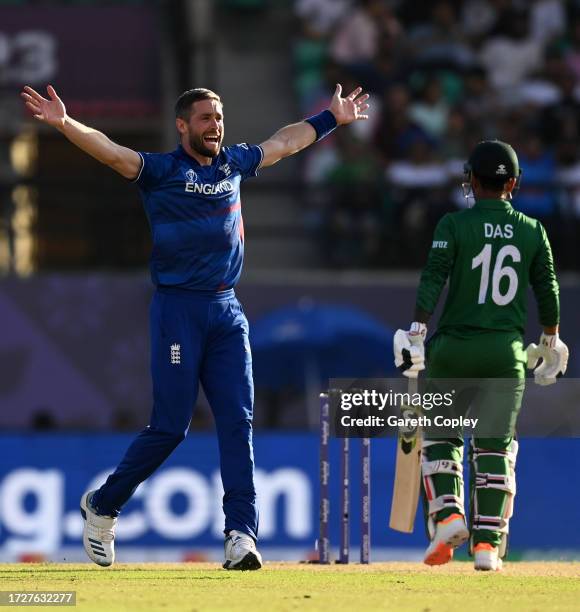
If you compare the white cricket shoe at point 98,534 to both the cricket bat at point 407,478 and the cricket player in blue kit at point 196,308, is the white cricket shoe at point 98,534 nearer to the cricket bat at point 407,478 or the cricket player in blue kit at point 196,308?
the cricket player in blue kit at point 196,308

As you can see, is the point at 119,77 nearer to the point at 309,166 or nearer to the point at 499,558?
the point at 309,166

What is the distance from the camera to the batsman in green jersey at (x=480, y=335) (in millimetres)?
8367

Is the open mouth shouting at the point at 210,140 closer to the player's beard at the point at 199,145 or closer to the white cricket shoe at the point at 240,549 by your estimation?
the player's beard at the point at 199,145

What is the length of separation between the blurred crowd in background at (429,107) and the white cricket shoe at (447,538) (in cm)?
857

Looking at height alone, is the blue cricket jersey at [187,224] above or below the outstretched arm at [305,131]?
below

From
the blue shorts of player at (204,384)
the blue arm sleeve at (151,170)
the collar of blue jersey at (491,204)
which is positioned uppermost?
the blue arm sleeve at (151,170)

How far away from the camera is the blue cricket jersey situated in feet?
27.6

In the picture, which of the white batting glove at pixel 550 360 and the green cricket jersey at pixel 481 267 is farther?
the white batting glove at pixel 550 360

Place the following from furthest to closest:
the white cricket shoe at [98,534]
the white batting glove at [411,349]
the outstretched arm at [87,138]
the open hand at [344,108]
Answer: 1. the open hand at [344,108]
2. the white cricket shoe at [98,534]
3. the white batting glove at [411,349]
4. the outstretched arm at [87,138]

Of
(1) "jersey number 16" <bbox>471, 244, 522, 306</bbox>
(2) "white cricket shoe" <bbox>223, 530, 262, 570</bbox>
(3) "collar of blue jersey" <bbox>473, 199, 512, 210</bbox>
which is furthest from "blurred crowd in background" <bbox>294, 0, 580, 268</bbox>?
(2) "white cricket shoe" <bbox>223, 530, 262, 570</bbox>

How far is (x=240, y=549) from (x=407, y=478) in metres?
1.05

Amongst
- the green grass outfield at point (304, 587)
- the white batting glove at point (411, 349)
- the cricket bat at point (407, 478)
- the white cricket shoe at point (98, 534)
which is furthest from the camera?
the cricket bat at point (407, 478)

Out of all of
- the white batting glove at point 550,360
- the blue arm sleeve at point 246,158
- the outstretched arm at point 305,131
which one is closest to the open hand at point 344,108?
the outstretched arm at point 305,131

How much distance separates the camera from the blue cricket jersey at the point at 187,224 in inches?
331
